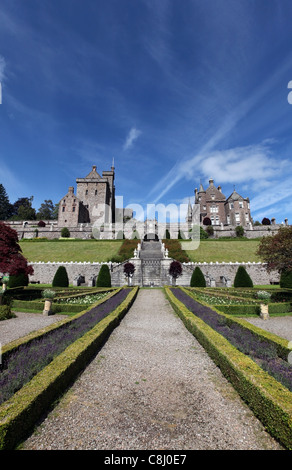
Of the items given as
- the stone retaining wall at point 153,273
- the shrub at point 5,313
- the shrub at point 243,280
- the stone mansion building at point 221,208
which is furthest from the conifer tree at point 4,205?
the shrub at point 243,280

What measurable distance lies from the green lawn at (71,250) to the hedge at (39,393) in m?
29.1

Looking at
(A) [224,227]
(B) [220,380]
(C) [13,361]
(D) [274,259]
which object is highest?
(A) [224,227]

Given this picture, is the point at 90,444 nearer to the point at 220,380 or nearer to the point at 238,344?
the point at 220,380

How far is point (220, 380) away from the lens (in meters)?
5.52

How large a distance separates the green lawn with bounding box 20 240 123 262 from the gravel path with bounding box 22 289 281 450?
2921 centimetres

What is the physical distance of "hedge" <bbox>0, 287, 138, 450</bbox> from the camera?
3338 mm

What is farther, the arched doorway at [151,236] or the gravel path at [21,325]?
the arched doorway at [151,236]

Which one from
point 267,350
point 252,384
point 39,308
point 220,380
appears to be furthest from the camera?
point 39,308

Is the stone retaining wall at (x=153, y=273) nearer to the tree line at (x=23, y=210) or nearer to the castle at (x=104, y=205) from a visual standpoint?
the castle at (x=104, y=205)

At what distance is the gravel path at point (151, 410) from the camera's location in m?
3.46

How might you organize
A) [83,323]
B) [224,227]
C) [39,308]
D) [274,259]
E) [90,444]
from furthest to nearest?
[224,227] → [274,259] → [39,308] → [83,323] → [90,444]

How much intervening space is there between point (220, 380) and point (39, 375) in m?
4.25

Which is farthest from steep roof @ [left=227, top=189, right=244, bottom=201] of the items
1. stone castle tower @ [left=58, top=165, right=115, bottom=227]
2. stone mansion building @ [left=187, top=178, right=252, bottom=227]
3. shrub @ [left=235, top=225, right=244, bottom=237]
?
stone castle tower @ [left=58, top=165, right=115, bottom=227]
